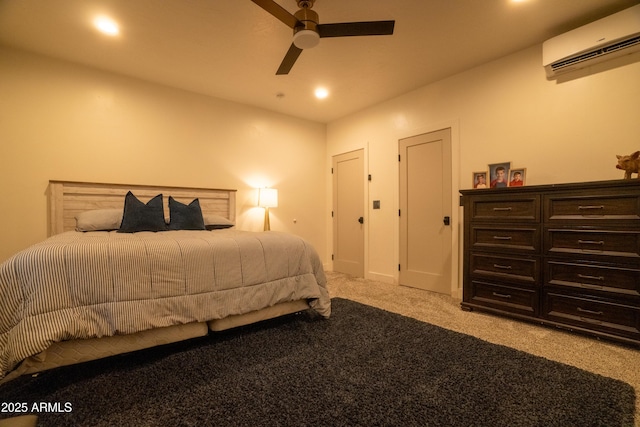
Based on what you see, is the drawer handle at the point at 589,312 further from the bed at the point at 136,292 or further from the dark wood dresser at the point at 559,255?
the bed at the point at 136,292

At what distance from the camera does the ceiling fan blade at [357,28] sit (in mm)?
1895

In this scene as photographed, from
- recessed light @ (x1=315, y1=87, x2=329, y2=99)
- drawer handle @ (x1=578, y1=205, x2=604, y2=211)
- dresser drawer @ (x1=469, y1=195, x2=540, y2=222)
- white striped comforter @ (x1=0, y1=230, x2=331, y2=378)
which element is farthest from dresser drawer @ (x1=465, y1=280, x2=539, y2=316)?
recessed light @ (x1=315, y1=87, x2=329, y2=99)

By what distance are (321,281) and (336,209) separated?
2.47 metres

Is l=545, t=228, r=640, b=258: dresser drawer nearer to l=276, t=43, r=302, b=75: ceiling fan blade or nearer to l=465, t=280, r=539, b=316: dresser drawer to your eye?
l=465, t=280, r=539, b=316: dresser drawer

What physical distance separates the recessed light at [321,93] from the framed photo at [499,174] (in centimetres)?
218

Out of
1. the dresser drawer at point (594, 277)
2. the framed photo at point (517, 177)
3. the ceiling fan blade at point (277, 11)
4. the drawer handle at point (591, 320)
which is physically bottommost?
the drawer handle at point (591, 320)

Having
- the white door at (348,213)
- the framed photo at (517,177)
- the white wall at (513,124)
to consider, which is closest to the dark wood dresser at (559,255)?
the framed photo at (517,177)

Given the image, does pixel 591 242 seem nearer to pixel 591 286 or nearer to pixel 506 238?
pixel 591 286

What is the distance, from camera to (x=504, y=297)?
8.16 ft

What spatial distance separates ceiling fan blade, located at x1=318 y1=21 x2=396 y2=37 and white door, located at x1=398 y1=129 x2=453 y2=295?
1.76m

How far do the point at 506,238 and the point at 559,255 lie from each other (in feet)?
1.25

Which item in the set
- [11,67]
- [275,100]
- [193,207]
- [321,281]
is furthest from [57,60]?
[321,281]

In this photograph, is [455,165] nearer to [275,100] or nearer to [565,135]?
[565,135]

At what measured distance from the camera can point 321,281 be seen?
7.91 ft
